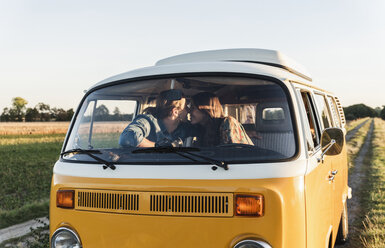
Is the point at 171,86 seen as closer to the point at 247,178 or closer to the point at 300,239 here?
the point at 247,178

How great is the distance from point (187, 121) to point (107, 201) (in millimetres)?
841

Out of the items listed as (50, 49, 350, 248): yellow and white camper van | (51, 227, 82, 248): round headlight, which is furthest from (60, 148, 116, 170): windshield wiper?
(51, 227, 82, 248): round headlight

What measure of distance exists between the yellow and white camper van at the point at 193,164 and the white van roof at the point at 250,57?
1.58 ft

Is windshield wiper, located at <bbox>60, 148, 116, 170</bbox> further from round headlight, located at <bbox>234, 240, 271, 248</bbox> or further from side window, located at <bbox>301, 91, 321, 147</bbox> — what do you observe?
side window, located at <bbox>301, 91, 321, 147</bbox>

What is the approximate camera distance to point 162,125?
10.8ft

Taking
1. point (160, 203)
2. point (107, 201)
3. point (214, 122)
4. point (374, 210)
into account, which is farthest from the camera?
point (374, 210)

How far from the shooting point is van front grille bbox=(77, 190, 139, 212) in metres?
2.72

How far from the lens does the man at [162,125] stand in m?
3.13

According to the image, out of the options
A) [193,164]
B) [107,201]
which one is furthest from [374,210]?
[107,201]

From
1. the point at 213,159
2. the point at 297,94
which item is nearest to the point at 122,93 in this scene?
the point at 213,159

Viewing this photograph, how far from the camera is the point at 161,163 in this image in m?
2.82

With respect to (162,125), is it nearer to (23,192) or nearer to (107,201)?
(107,201)

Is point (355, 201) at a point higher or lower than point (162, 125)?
lower

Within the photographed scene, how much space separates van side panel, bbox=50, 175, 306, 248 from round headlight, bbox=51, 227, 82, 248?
0.32ft
